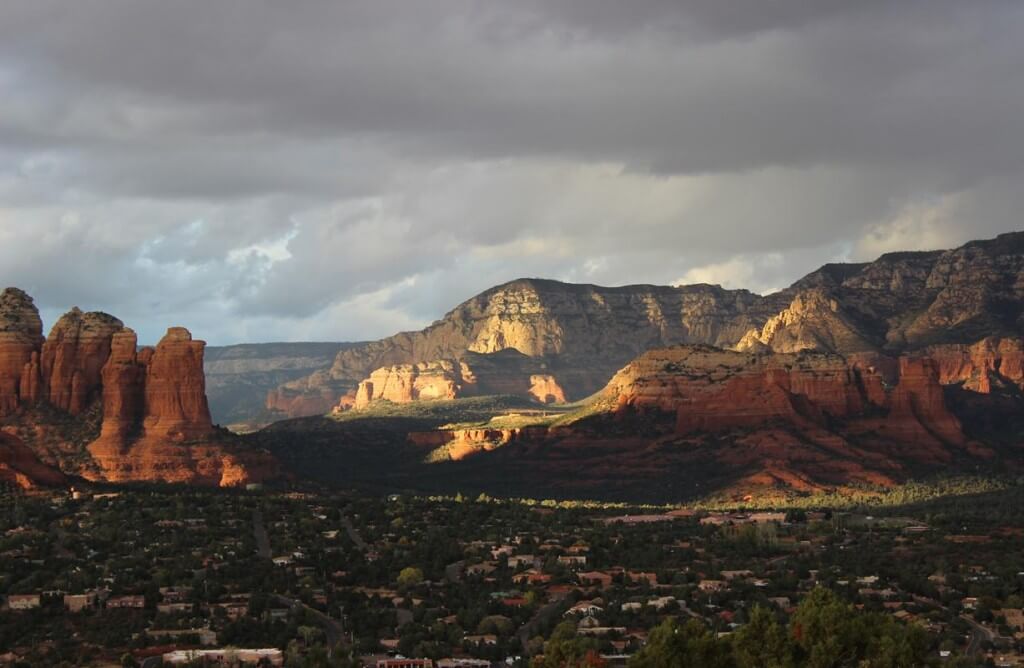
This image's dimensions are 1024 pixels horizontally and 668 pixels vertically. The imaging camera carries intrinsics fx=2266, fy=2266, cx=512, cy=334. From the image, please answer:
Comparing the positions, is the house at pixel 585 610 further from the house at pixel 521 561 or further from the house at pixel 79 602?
the house at pixel 79 602

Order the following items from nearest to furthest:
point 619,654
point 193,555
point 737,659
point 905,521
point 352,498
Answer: point 737,659 → point 619,654 → point 193,555 → point 905,521 → point 352,498

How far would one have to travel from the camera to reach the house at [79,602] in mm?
129125

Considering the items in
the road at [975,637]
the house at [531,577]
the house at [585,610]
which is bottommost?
the road at [975,637]

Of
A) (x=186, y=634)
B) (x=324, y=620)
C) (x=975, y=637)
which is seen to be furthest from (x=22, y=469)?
(x=975, y=637)

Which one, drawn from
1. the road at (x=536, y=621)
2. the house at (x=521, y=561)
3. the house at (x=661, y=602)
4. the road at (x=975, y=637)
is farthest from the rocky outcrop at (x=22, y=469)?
the road at (x=975, y=637)

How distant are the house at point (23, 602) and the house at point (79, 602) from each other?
1.69 meters

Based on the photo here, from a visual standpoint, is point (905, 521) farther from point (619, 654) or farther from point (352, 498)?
point (619, 654)

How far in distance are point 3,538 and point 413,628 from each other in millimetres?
36123

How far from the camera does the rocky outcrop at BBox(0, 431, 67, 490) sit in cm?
17605

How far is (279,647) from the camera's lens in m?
122

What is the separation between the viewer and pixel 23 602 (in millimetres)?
129250

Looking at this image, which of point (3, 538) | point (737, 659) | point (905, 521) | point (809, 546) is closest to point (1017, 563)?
point (809, 546)

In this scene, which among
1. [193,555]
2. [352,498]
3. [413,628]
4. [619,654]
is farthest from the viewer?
[352,498]

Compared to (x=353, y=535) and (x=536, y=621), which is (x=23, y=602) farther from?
(x=353, y=535)
